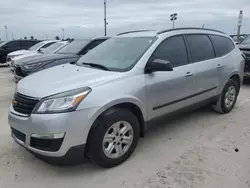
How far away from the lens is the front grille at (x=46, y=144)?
2.57 meters

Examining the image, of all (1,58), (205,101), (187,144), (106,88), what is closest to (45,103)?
(106,88)

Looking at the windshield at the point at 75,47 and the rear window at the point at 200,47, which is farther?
the windshield at the point at 75,47

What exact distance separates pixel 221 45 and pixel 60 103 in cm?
353

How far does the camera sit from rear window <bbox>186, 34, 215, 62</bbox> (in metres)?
4.06

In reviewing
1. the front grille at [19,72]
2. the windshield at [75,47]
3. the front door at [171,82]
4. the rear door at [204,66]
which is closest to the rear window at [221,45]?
the rear door at [204,66]

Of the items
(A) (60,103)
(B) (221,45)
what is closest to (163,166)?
(A) (60,103)

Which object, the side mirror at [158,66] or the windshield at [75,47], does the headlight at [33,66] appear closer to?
the windshield at [75,47]

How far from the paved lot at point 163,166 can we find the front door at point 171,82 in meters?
0.54

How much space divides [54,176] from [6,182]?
53 cm

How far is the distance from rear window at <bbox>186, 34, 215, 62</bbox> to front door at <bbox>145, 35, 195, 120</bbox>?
7.9 inches

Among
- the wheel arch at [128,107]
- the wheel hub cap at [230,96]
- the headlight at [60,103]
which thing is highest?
the headlight at [60,103]

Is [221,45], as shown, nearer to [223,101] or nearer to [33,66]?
[223,101]

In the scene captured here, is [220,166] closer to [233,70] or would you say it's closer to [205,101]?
[205,101]

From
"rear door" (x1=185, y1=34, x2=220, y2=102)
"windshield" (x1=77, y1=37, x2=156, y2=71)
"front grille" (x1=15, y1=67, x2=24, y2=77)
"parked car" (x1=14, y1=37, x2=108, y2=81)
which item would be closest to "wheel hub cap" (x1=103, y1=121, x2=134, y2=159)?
"windshield" (x1=77, y1=37, x2=156, y2=71)
